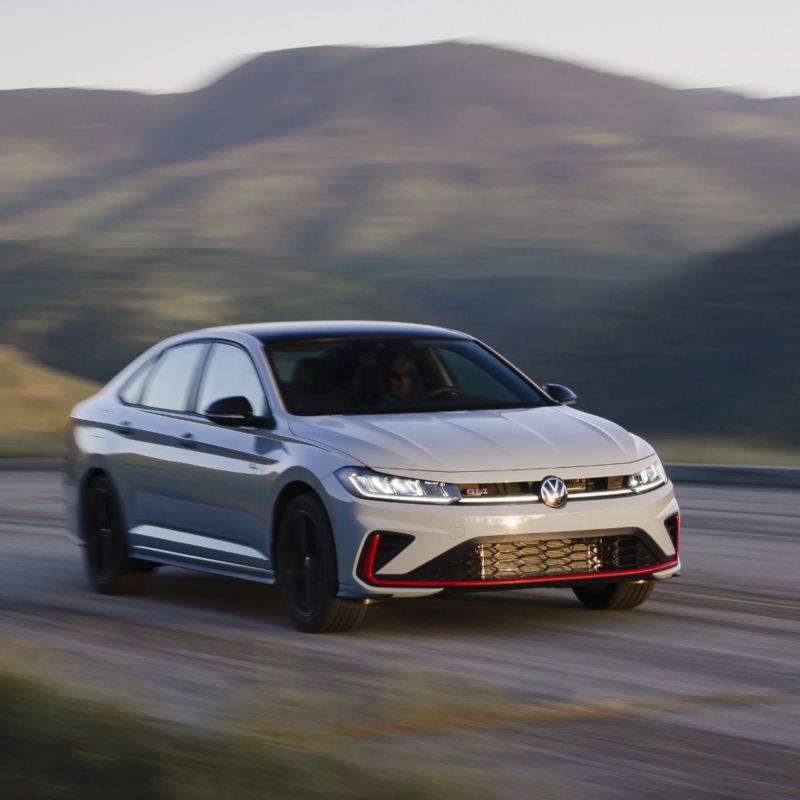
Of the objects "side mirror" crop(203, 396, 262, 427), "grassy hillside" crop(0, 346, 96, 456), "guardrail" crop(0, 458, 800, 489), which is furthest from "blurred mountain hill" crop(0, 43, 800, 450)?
"side mirror" crop(203, 396, 262, 427)

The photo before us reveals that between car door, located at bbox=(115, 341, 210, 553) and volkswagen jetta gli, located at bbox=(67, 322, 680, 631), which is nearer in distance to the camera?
volkswagen jetta gli, located at bbox=(67, 322, 680, 631)

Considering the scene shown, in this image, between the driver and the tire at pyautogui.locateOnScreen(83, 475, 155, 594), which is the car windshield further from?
the tire at pyautogui.locateOnScreen(83, 475, 155, 594)

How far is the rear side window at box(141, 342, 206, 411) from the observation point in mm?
9742

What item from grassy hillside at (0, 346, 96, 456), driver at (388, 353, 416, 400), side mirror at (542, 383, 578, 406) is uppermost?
driver at (388, 353, 416, 400)

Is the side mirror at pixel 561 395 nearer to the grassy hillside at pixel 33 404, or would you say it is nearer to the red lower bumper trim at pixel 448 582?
the red lower bumper trim at pixel 448 582

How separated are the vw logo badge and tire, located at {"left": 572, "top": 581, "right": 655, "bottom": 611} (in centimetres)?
108

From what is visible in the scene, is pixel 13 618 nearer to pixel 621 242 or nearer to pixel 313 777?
pixel 313 777

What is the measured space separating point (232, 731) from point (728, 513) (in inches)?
388

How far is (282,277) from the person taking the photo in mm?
87188

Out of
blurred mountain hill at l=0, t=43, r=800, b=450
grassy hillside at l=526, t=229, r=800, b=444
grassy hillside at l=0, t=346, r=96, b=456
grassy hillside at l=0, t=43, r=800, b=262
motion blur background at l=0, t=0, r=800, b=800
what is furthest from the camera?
grassy hillside at l=0, t=43, r=800, b=262

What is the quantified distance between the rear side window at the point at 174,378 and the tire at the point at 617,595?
7.87 feet

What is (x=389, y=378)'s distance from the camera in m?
9.20

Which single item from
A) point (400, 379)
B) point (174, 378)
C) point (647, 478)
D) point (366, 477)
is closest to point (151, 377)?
point (174, 378)

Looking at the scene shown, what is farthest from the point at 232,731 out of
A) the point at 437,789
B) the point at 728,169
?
the point at 728,169
